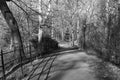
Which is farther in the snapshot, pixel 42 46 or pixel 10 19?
pixel 42 46

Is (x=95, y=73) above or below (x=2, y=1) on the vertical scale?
below

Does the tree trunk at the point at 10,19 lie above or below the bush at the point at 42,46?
above

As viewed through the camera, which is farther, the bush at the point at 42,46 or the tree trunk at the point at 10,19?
the bush at the point at 42,46

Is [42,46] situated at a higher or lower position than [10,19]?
lower

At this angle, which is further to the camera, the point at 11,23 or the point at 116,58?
the point at 11,23

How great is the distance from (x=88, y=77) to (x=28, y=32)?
15036 millimetres

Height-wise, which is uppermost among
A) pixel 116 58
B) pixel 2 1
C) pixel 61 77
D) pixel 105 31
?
pixel 2 1

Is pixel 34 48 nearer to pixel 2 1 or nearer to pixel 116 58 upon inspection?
pixel 2 1

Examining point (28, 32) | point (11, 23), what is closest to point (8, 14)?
point (11, 23)

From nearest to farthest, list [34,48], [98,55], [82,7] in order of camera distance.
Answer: [98,55], [34,48], [82,7]

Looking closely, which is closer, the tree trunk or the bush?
the tree trunk

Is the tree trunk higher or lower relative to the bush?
higher

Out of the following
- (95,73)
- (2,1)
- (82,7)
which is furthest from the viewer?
(82,7)

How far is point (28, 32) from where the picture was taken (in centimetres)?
1877
